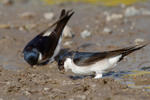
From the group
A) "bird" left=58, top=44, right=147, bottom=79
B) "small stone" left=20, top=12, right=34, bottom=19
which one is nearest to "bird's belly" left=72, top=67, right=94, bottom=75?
"bird" left=58, top=44, right=147, bottom=79

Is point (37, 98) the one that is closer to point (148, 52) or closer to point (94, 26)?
point (148, 52)

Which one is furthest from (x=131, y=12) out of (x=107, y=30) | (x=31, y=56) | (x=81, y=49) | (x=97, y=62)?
(x=97, y=62)

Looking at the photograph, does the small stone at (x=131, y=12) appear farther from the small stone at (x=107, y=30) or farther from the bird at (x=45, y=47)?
the bird at (x=45, y=47)

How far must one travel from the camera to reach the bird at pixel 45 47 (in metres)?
6.27

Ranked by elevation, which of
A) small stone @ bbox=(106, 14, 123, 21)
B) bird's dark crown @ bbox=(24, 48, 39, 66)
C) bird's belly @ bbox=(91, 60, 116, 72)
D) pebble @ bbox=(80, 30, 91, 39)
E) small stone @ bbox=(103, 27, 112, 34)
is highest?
small stone @ bbox=(106, 14, 123, 21)

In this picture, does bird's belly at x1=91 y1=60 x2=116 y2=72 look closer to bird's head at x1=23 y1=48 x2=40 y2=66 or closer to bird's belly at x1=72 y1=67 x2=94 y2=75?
bird's belly at x1=72 y1=67 x2=94 y2=75

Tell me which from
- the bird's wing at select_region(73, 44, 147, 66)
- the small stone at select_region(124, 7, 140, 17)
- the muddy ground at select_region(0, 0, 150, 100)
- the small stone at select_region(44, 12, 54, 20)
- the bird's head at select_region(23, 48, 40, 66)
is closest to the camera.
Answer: the muddy ground at select_region(0, 0, 150, 100)

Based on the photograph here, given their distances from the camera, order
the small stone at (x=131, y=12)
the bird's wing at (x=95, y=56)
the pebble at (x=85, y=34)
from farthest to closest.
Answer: the small stone at (x=131, y=12) < the pebble at (x=85, y=34) < the bird's wing at (x=95, y=56)

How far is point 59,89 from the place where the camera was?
14.9 feet

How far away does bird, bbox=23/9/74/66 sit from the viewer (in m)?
6.27

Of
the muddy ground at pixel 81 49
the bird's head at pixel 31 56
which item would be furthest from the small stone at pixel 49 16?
the bird's head at pixel 31 56

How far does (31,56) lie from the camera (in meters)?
6.21

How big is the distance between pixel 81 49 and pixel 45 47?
656mm

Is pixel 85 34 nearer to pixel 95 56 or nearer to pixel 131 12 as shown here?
pixel 131 12
